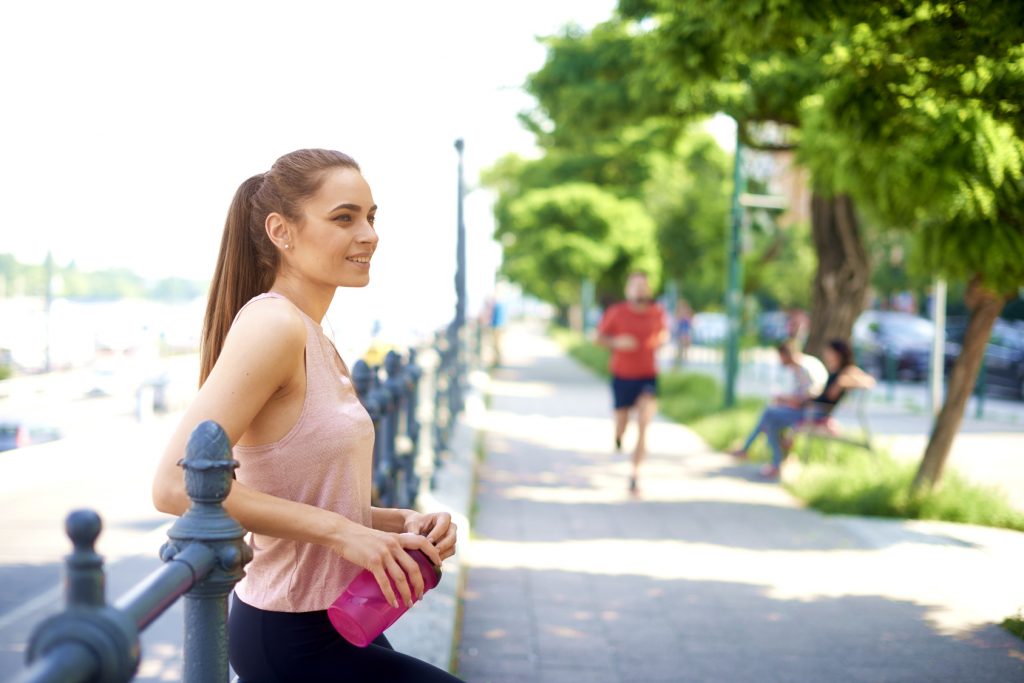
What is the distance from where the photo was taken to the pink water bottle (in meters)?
2.09

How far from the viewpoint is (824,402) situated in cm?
1094

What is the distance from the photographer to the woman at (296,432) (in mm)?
2061

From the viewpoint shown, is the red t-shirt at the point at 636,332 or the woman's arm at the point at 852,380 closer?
the red t-shirt at the point at 636,332

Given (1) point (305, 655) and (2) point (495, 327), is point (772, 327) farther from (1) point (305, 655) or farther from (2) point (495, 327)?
(1) point (305, 655)

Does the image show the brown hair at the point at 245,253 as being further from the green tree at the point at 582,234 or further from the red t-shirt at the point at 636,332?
the green tree at the point at 582,234

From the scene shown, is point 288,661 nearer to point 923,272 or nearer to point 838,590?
point 838,590

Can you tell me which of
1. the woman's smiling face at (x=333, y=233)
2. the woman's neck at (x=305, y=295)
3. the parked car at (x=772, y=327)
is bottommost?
the parked car at (x=772, y=327)

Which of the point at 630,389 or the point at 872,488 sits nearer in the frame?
the point at 872,488

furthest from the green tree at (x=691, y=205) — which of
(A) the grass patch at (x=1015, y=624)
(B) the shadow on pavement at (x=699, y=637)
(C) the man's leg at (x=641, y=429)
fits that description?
(A) the grass patch at (x=1015, y=624)

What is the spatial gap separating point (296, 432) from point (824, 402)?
940 centimetres

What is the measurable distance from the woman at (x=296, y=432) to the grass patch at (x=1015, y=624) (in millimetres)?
3662

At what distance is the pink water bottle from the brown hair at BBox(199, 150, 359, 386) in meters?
0.56

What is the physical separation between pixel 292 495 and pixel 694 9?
3.06 metres

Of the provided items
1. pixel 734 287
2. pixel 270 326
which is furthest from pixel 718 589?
pixel 734 287
